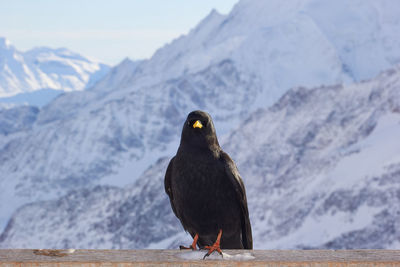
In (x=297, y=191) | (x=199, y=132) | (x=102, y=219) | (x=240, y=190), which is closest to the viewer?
(x=199, y=132)

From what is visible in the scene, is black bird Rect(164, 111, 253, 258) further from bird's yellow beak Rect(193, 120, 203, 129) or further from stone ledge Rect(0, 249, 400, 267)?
stone ledge Rect(0, 249, 400, 267)

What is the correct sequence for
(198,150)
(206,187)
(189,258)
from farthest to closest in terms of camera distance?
(206,187)
(198,150)
(189,258)

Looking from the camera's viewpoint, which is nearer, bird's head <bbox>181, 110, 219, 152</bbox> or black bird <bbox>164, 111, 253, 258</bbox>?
bird's head <bbox>181, 110, 219, 152</bbox>

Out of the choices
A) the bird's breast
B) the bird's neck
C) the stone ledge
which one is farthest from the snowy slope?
the stone ledge

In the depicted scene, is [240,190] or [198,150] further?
[240,190]

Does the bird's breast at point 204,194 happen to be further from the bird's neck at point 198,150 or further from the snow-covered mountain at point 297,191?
the snow-covered mountain at point 297,191

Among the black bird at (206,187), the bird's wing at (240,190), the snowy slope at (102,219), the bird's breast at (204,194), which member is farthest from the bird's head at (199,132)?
the snowy slope at (102,219)

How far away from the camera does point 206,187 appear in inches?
336

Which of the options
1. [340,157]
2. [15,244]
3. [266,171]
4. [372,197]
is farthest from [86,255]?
[15,244]

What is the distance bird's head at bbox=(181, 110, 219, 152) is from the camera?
794 centimetres

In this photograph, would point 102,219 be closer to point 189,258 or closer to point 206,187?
point 206,187

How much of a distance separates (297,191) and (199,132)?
358ft

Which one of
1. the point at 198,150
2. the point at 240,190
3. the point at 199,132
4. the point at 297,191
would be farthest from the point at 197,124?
the point at 297,191

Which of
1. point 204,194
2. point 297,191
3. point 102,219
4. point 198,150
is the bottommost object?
point 204,194
